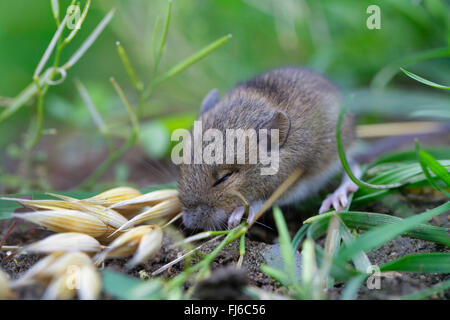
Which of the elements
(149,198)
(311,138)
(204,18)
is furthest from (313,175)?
(204,18)

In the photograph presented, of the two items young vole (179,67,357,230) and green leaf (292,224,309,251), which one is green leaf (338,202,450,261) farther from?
young vole (179,67,357,230)

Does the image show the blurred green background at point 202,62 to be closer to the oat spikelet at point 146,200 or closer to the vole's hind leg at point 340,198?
the oat spikelet at point 146,200

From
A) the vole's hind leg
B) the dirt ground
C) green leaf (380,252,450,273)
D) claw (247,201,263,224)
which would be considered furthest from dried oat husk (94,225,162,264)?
the vole's hind leg

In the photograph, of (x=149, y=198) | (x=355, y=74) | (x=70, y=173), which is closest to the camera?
(x=149, y=198)

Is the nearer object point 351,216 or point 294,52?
point 351,216

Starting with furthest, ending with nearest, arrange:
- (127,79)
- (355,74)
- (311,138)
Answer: (127,79) → (355,74) → (311,138)

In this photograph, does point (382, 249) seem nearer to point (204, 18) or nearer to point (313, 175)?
point (313, 175)

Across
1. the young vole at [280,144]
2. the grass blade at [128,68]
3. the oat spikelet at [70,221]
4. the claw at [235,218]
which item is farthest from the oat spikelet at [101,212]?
the grass blade at [128,68]

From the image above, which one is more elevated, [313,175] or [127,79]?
[127,79]
